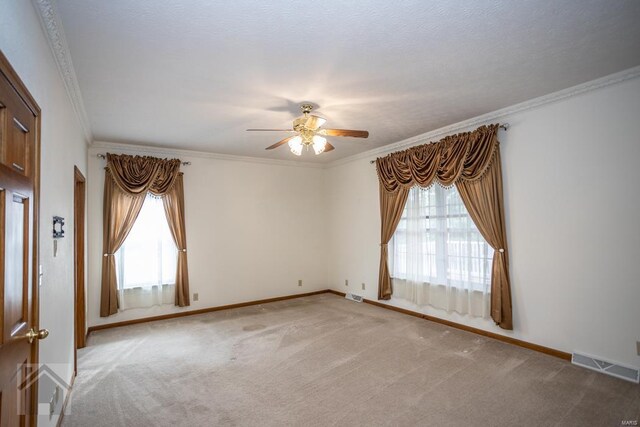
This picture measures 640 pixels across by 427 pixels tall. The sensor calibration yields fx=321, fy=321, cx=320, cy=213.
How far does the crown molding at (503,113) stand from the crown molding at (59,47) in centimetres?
403

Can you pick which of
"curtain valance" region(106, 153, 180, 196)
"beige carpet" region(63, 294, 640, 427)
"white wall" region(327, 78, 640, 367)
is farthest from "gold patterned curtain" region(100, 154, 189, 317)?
"white wall" region(327, 78, 640, 367)

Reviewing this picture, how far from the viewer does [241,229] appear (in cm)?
575

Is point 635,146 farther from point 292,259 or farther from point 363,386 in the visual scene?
→ point 292,259

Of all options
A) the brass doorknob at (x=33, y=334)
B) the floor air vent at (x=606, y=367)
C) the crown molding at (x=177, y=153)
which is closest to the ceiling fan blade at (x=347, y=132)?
the brass doorknob at (x=33, y=334)

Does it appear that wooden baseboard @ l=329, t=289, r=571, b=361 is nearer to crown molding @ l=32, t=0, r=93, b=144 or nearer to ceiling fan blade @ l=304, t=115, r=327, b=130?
ceiling fan blade @ l=304, t=115, r=327, b=130

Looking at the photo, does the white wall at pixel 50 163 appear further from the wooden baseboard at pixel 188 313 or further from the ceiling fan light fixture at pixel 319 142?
the ceiling fan light fixture at pixel 319 142

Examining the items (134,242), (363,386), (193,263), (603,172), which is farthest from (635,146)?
(134,242)

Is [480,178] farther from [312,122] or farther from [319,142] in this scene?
[312,122]

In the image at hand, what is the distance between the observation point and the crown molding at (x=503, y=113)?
2.93 metres

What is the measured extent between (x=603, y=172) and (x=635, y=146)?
30cm

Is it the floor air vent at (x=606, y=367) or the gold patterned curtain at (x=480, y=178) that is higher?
the gold patterned curtain at (x=480, y=178)

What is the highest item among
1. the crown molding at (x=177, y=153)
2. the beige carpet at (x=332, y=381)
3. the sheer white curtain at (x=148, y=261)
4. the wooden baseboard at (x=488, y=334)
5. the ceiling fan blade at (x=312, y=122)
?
the crown molding at (x=177, y=153)

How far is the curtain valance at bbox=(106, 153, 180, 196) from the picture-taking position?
15.1ft

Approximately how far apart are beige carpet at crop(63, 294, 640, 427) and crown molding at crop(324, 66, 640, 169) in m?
2.65
